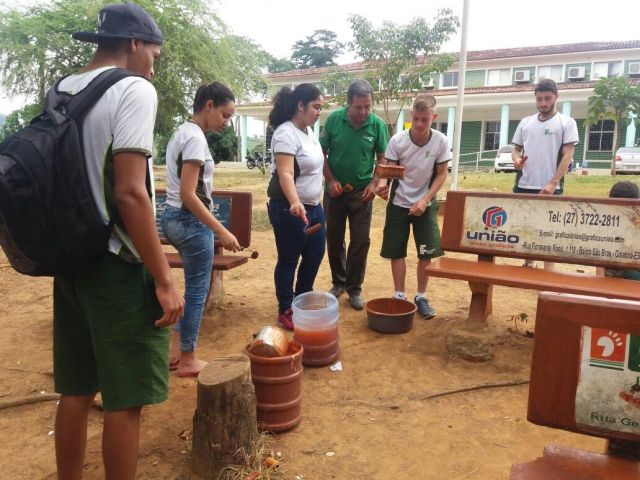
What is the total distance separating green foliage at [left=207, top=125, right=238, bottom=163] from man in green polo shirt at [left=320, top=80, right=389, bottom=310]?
84.1 ft

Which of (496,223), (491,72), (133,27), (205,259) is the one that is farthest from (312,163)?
(491,72)

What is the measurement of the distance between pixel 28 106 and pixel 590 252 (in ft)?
58.7

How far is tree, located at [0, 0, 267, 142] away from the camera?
49.1 ft

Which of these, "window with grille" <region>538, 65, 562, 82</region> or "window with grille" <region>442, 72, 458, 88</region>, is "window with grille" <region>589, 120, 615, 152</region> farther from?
"window with grille" <region>442, 72, 458, 88</region>

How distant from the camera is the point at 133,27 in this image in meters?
1.81

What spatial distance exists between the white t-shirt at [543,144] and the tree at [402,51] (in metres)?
8.94

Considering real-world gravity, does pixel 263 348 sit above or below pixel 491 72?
below

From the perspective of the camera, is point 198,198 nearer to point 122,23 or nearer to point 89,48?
point 122,23

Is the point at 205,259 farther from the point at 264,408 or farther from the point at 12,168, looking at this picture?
the point at 12,168

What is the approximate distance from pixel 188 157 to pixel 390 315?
2.06 m

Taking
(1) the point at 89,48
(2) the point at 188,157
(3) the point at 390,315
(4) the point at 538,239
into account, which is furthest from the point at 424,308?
(1) the point at 89,48

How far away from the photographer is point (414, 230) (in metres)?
4.67

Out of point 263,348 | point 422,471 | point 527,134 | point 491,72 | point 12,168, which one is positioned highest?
point 491,72

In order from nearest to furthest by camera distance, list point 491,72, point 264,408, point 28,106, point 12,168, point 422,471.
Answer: point 12,168, point 422,471, point 264,408, point 28,106, point 491,72
